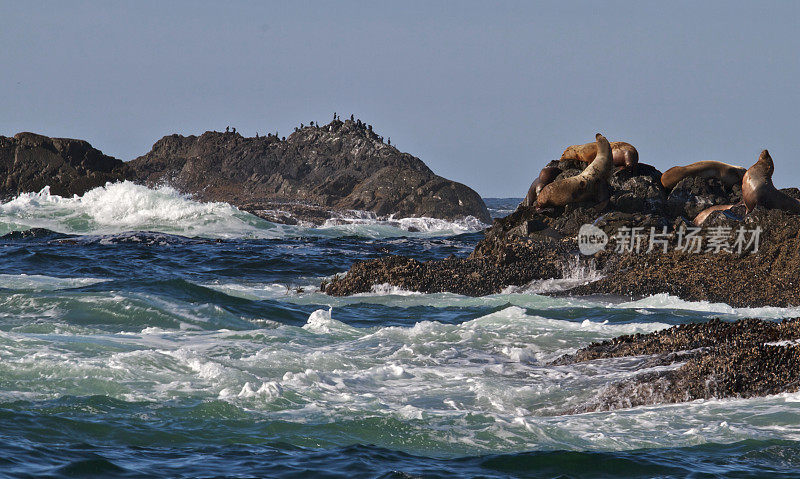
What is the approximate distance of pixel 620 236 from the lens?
16.5 metres

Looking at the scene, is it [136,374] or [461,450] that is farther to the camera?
[136,374]

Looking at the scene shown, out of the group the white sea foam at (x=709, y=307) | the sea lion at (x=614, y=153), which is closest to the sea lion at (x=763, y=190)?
the sea lion at (x=614, y=153)

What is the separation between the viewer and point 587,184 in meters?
18.0

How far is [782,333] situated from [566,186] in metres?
9.20

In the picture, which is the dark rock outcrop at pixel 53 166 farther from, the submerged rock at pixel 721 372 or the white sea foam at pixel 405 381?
the submerged rock at pixel 721 372

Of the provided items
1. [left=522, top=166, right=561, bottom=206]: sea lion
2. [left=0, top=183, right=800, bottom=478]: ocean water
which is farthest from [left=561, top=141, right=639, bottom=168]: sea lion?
[left=0, top=183, right=800, bottom=478]: ocean water

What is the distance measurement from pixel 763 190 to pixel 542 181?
14.9 feet

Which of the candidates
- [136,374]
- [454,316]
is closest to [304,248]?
[454,316]

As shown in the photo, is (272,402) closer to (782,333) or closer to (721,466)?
(721,466)

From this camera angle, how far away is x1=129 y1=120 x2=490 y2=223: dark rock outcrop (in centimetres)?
4559

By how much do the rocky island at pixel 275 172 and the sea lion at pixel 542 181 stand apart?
925 inches

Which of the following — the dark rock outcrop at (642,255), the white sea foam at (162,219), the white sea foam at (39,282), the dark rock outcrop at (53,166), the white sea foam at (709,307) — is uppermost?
the dark rock outcrop at (53,166)

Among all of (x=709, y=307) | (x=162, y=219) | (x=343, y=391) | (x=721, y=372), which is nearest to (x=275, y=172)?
(x=162, y=219)

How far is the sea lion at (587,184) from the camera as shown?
18.0m
